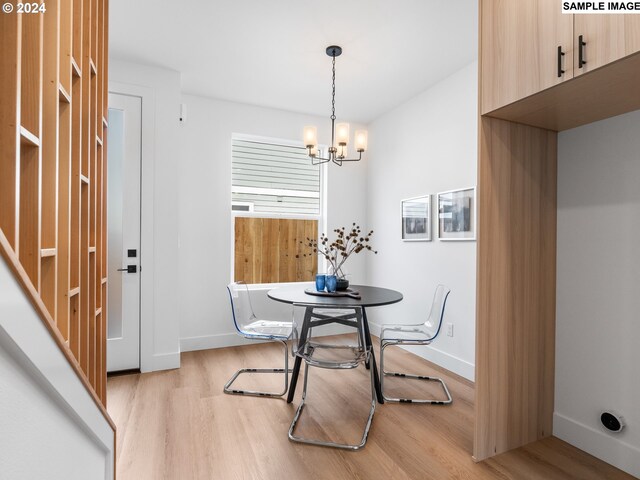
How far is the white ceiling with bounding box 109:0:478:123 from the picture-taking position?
2.39m

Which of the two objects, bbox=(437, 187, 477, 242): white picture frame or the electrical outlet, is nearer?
bbox=(437, 187, 477, 242): white picture frame

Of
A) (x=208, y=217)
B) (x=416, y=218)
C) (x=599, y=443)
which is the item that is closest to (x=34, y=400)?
(x=599, y=443)

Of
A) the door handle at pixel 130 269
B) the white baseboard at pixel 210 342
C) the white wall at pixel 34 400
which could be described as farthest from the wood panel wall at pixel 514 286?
the door handle at pixel 130 269

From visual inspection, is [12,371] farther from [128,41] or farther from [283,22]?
[128,41]

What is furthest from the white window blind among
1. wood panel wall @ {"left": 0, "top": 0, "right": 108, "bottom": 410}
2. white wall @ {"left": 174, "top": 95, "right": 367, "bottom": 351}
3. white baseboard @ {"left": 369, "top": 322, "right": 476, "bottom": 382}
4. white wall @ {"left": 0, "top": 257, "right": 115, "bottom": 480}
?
white wall @ {"left": 0, "top": 257, "right": 115, "bottom": 480}

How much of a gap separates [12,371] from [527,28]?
2138 millimetres

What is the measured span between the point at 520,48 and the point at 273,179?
3.03 meters

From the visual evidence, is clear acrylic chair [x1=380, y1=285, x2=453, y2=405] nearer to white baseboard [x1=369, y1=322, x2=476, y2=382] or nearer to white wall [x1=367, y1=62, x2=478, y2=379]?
white baseboard [x1=369, y1=322, x2=476, y2=382]

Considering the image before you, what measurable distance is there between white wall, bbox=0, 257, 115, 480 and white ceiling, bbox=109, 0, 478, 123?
241 centimetres

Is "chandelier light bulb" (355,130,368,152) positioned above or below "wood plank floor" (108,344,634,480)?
above

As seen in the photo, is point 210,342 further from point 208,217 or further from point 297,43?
point 297,43

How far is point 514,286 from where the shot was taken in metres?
2.02

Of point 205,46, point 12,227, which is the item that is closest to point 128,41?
point 205,46

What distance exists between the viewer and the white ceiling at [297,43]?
A: 2.39 m
